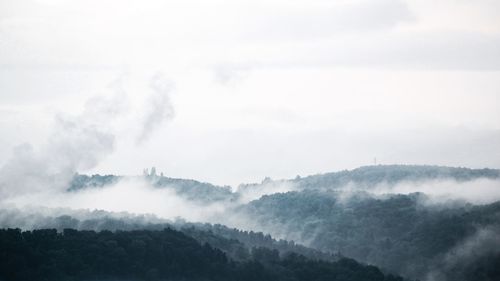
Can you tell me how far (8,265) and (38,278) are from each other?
23.1 ft

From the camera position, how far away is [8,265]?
197 meters

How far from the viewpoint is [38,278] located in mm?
197375
